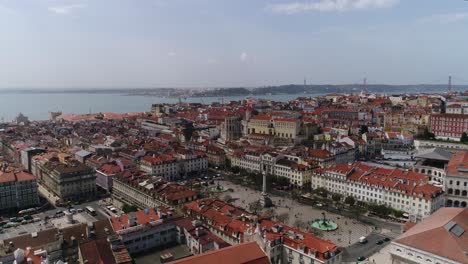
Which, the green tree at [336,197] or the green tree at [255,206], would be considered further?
the green tree at [336,197]

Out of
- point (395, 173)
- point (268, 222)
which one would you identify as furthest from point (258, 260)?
point (395, 173)

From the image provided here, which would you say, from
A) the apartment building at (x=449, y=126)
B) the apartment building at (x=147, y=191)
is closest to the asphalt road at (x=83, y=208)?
the apartment building at (x=147, y=191)

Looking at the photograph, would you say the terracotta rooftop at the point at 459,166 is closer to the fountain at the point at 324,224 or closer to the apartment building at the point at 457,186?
the apartment building at the point at 457,186

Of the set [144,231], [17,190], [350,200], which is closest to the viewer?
[144,231]

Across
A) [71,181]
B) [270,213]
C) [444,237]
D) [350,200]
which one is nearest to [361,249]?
[444,237]

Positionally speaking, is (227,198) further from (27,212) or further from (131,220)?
(27,212)

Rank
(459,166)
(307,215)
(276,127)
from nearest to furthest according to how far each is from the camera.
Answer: (307,215) < (459,166) < (276,127)

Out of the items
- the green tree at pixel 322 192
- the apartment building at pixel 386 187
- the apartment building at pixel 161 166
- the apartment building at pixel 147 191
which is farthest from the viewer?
the apartment building at pixel 161 166

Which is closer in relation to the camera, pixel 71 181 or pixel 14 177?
pixel 14 177
